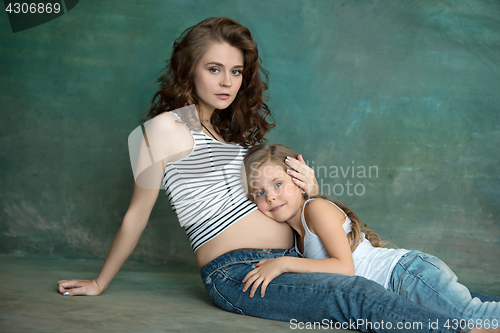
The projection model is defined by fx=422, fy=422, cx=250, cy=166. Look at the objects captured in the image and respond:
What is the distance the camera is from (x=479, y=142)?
11.0ft

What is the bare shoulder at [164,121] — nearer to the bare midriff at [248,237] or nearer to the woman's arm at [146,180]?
the woman's arm at [146,180]

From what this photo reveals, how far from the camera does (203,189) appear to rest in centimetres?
206

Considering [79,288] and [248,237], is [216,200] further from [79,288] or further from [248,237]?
[79,288]

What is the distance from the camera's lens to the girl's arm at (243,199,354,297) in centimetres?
182

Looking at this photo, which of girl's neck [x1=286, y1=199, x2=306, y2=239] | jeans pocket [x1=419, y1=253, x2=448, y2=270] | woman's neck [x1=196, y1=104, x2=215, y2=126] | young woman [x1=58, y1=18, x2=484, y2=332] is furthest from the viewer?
woman's neck [x1=196, y1=104, x2=215, y2=126]

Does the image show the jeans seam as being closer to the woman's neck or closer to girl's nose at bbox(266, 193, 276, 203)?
girl's nose at bbox(266, 193, 276, 203)

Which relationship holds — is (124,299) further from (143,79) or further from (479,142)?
(479,142)

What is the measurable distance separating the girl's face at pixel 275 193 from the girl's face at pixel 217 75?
0.43 metres

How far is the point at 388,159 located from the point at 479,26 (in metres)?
1.26

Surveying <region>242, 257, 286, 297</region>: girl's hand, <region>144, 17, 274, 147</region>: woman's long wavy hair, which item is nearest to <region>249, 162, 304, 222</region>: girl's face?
<region>242, 257, 286, 297</region>: girl's hand

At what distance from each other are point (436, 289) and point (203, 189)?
44.5 inches

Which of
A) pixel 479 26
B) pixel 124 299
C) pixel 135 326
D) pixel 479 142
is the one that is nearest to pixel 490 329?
pixel 135 326

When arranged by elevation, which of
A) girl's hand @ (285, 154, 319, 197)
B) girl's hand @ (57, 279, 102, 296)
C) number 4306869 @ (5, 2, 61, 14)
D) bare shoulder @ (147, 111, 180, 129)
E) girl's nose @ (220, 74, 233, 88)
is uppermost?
number 4306869 @ (5, 2, 61, 14)

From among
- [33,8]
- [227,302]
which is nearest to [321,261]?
[227,302]
